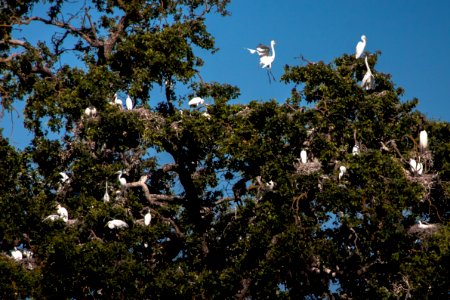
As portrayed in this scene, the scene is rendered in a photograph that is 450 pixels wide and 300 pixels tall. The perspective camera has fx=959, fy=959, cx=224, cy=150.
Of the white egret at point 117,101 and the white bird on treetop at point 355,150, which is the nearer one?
the white bird on treetop at point 355,150

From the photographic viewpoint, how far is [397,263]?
1235 cm

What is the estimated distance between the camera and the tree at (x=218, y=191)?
12.2 m

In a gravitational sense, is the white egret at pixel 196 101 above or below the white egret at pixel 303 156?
above

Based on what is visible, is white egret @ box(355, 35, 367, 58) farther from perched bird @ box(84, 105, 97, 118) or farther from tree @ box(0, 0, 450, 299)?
perched bird @ box(84, 105, 97, 118)

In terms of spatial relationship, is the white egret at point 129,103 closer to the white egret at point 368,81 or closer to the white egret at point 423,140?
the white egret at point 368,81

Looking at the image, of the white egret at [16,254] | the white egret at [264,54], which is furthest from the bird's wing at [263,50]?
the white egret at [16,254]

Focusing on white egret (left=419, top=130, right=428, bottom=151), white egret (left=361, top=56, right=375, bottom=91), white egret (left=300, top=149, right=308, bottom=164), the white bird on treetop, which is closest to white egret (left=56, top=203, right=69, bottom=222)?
white egret (left=300, top=149, right=308, bottom=164)

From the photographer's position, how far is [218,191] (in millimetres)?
14547

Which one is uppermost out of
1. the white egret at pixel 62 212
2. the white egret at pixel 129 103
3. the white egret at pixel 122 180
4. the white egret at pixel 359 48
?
the white egret at pixel 359 48

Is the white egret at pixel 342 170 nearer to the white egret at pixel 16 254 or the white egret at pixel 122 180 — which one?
the white egret at pixel 122 180

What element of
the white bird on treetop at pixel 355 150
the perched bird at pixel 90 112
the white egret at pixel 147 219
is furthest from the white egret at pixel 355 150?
the perched bird at pixel 90 112

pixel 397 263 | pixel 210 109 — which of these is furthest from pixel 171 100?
pixel 397 263

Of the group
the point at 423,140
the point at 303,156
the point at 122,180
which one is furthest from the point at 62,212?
the point at 423,140

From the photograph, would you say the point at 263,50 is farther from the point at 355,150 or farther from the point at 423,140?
the point at 423,140
